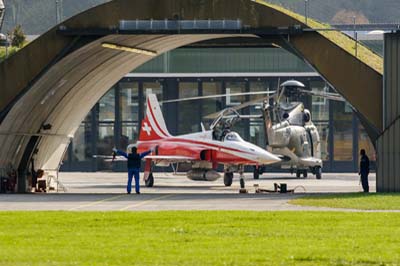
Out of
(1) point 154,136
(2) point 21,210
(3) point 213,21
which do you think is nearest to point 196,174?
(1) point 154,136

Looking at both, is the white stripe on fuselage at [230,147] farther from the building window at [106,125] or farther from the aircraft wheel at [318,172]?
the building window at [106,125]

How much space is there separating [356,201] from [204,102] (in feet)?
161

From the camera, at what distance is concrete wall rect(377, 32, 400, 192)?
122 ft

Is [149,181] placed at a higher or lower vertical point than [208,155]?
lower

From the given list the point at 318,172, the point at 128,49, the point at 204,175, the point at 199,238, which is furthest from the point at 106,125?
the point at 199,238

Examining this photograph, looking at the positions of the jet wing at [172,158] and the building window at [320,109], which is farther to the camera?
the building window at [320,109]

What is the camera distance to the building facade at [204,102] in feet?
262

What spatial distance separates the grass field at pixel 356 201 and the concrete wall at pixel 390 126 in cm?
192

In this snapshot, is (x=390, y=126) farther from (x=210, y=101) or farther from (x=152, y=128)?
(x=210, y=101)

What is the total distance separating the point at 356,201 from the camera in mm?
32656

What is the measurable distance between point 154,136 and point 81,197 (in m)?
17.8

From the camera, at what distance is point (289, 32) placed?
1495 inches

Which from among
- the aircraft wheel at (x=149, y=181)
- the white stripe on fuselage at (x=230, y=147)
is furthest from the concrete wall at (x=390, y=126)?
the aircraft wheel at (x=149, y=181)

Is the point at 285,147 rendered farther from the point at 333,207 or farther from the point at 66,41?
the point at 333,207
